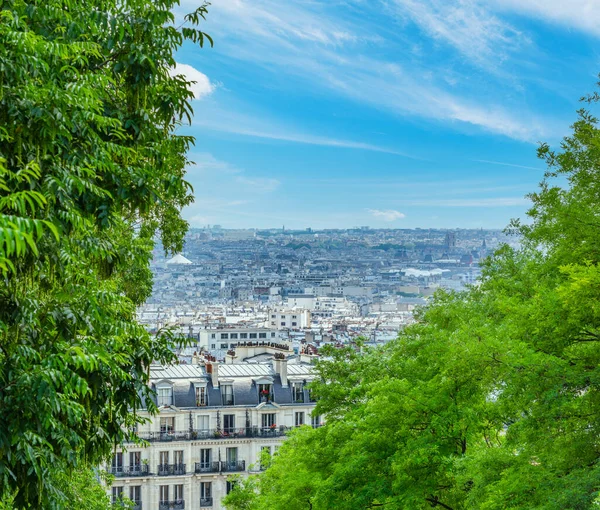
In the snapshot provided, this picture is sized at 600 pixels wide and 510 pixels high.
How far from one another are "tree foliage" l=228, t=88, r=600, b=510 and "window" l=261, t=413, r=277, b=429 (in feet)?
99.7

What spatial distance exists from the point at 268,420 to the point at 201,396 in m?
4.73

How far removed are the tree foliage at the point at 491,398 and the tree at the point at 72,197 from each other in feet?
21.5

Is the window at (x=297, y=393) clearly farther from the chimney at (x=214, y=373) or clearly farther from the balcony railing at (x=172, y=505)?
the balcony railing at (x=172, y=505)

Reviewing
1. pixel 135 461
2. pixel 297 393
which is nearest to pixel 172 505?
pixel 135 461

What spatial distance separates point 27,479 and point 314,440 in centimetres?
1650

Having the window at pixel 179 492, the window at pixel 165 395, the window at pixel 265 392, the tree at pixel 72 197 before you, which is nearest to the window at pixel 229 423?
the window at pixel 265 392

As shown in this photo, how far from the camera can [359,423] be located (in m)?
24.4

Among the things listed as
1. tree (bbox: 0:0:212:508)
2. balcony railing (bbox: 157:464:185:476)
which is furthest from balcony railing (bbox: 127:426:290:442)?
tree (bbox: 0:0:212:508)

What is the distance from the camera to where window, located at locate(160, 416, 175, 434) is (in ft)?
200

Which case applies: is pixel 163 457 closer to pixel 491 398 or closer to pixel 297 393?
pixel 297 393

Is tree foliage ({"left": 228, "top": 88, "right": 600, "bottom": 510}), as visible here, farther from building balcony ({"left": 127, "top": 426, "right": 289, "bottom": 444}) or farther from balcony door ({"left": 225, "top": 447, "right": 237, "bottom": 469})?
balcony door ({"left": 225, "top": 447, "right": 237, "bottom": 469})

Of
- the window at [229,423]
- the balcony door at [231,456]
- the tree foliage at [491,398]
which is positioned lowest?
the balcony door at [231,456]

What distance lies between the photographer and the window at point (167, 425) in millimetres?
60844

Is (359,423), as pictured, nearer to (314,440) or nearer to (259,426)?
(314,440)
